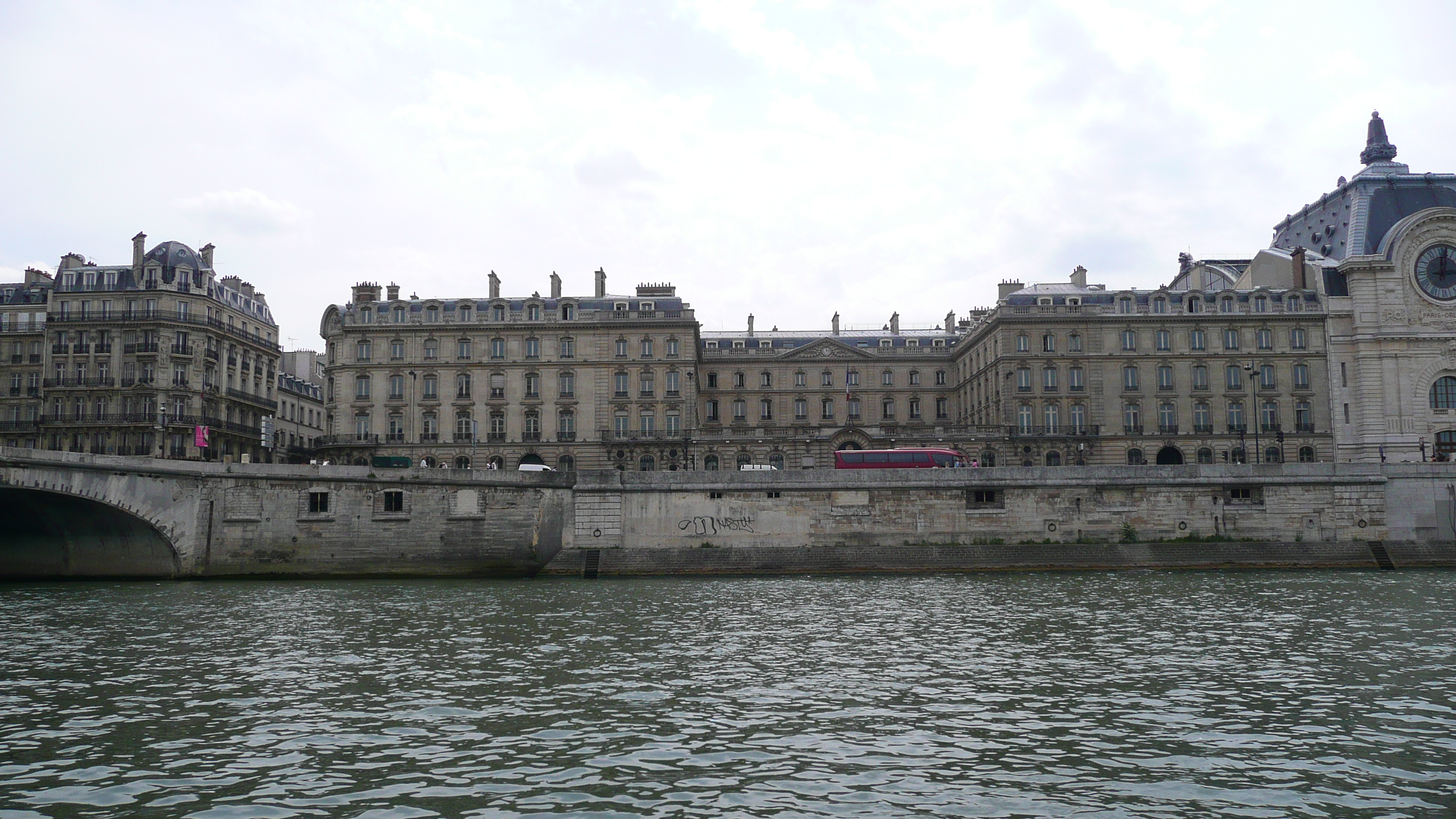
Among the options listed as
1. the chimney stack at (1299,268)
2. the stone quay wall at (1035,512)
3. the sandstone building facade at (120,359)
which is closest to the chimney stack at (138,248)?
the sandstone building facade at (120,359)

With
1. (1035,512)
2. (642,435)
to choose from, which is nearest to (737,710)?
(1035,512)

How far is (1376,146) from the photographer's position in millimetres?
81375

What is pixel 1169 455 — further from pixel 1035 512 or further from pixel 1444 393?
pixel 1035 512

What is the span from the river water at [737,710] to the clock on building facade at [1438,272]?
49.5 m

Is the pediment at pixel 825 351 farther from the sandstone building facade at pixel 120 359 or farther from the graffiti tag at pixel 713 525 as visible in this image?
the sandstone building facade at pixel 120 359

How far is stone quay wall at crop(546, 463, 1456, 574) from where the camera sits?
5247cm

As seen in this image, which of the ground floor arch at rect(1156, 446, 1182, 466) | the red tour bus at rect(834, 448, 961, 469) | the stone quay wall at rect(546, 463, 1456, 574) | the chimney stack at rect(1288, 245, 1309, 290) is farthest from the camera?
the chimney stack at rect(1288, 245, 1309, 290)

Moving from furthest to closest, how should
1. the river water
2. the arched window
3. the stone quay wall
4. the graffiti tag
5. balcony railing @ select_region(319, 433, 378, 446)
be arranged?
1. balcony railing @ select_region(319, 433, 378, 446)
2. the arched window
3. the graffiti tag
4. the stone quay wall
5. the river water

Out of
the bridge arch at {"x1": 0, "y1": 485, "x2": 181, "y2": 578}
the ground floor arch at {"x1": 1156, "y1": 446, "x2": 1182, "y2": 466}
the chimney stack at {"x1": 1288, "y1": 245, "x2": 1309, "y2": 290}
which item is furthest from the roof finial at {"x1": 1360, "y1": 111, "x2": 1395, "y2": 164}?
the bridge arch at {"x1": 0, "y1": 485, "x2": 181, "y2": 578}

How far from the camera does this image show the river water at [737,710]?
14680 mm

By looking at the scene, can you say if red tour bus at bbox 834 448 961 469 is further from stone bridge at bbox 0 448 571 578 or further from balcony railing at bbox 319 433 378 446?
balcony railing at bbox 319 433 378 446

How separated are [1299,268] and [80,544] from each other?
272ft

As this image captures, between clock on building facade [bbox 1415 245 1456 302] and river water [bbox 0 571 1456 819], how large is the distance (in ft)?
163

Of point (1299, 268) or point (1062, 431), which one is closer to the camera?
point (1062, 431)
